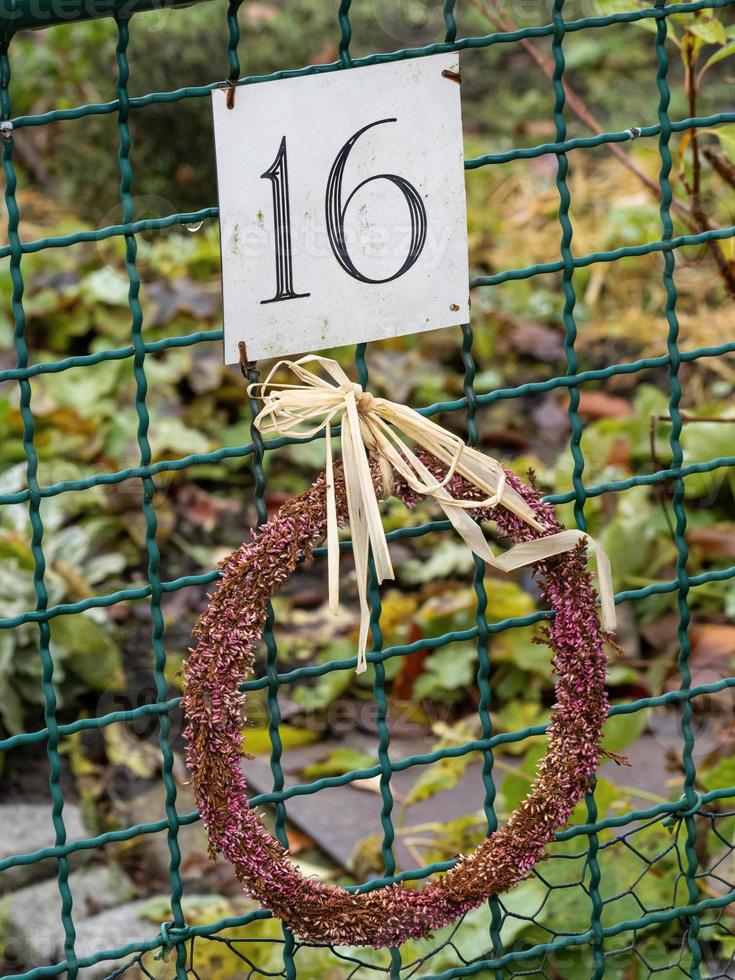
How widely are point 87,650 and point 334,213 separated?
61.2 inches

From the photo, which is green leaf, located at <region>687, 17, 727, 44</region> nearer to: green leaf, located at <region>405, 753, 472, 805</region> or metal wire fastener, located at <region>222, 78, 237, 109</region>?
metal wire fastener, located at <region>222, 78, 237, 109</region>

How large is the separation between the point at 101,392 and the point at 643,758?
1898mm

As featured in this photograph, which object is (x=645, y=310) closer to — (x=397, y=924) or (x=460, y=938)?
(x=460, y=938)

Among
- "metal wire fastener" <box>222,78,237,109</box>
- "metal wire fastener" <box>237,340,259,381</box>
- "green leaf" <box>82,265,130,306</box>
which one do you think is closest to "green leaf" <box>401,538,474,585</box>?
"green leaf" <box>82,265,130,306</box>

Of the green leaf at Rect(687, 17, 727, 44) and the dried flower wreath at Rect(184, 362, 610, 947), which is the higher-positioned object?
the green leaf at Rect(687, 17, 727, 44)

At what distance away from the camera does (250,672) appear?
4.90ft

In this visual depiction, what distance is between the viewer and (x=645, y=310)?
15.1ft

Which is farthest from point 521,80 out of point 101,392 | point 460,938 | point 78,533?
point 460,938

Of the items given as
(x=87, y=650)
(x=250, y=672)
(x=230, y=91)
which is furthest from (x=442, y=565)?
(x=230, y=91)

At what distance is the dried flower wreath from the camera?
144cm

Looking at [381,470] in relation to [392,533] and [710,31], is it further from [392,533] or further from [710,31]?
[710,31]

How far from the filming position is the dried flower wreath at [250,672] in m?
1.44

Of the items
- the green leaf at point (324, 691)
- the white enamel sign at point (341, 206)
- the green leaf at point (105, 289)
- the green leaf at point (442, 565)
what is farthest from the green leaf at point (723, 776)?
the green leaf at point (105, 289)

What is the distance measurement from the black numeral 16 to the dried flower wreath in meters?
0.14
